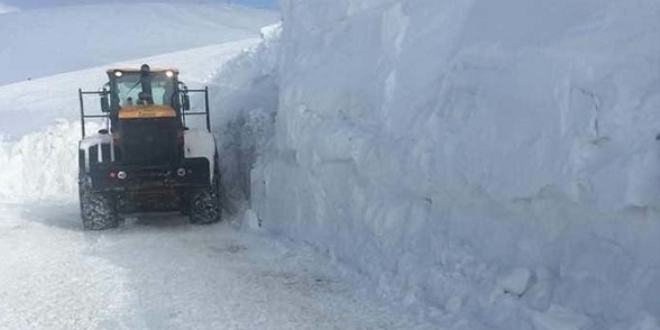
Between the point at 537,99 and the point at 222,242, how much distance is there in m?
6.21

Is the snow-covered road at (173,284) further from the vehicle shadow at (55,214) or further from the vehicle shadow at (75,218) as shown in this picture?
the vehicle shadow at (55,214)

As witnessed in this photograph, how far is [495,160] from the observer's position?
26.3ft

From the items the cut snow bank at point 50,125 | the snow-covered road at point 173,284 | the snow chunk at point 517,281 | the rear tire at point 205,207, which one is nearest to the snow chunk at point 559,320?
the snow chunk at point 517,281

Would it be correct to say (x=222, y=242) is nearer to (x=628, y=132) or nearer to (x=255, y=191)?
(x=255, y=191)

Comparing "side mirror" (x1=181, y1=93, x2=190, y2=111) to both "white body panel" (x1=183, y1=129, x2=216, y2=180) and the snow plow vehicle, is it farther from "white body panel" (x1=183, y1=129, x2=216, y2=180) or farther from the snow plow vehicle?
"white body panel" (x1=183, y1=129, x2=216, y2=180)

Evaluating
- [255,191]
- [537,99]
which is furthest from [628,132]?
[255,191]

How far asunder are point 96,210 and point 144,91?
2.42 m

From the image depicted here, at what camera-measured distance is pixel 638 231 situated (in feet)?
20.2

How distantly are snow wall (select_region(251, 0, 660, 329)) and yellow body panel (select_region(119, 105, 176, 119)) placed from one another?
10.4 ft

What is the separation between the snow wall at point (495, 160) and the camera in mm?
6371

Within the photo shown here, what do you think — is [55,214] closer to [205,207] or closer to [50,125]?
[205,207]

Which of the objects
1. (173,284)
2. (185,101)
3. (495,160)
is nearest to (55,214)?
(185,101)

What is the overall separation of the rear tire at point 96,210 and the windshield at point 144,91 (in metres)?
1.85

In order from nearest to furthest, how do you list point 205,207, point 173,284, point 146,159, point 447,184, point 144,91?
point 447,184 → point 173,284 → point 205,207 → point 146,159 → point 144,91
